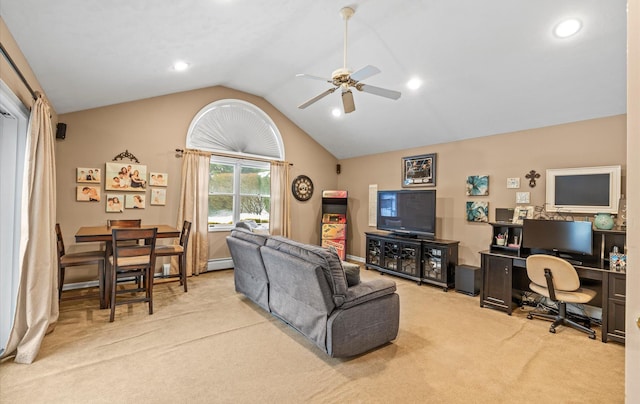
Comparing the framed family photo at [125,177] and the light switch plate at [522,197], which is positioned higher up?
the framed family photo at [125,177]

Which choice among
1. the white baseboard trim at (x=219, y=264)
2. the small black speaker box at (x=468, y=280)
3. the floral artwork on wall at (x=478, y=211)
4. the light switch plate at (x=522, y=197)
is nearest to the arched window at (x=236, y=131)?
the white baseboard trim at (x=219, y=264)

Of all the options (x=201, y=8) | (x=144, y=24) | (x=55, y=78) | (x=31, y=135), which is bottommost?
(x=31, y=135)

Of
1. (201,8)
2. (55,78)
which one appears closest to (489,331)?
(201,8)

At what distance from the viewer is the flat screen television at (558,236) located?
343cm

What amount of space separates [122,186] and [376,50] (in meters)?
4.30

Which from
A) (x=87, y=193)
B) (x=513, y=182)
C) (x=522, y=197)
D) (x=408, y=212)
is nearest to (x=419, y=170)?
(x=408, y=212)

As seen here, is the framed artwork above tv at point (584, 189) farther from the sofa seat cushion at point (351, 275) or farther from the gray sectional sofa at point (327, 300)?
the sofa seat cushion at point (351, 275)

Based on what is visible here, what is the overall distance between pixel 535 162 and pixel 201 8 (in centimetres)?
455

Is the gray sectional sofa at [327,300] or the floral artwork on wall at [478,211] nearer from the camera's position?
the gray sectional sofa at [327,300]

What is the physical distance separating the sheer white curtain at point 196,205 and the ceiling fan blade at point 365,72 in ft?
11.7

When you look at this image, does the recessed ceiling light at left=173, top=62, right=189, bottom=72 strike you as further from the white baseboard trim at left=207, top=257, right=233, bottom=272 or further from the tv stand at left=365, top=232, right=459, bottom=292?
the tv stand at left=365, top=232, right=459, bottom=292

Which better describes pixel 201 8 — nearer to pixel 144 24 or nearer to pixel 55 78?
pixel 144 24

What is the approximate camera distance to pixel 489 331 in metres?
3.30

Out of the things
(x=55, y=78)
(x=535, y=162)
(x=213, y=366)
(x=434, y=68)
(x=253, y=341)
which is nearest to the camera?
(x=213, y=366)
